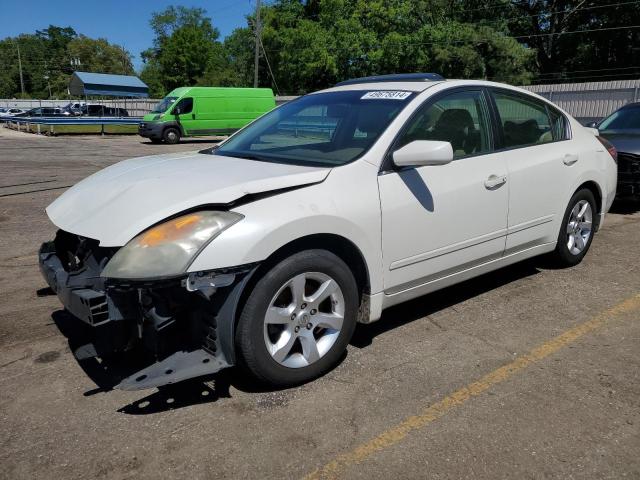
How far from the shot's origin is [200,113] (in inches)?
955

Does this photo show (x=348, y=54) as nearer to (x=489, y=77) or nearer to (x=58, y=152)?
(x=489, y=77)

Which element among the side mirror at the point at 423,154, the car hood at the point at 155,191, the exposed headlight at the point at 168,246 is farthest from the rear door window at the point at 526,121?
the exposed headlight at the point at 168,246

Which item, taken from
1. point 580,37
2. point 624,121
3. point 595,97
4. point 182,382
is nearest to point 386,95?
point 182,382

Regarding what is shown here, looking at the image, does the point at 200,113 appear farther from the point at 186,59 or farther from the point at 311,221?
the point at 186,59

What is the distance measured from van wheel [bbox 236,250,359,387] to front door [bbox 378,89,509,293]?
0.40 m

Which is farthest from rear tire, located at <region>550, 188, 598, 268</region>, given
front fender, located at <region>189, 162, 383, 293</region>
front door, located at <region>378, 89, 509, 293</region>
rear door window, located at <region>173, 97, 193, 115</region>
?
rear door window, located at <region>173, 97, 193, 115</region>

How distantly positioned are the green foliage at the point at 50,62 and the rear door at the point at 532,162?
104747 mm

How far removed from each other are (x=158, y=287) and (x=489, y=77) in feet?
137

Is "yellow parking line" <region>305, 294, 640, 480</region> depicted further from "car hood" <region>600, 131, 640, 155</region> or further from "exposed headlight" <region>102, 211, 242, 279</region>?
"car hood" <region>600, 131, 640, 155</region>

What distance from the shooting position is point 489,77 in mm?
40500

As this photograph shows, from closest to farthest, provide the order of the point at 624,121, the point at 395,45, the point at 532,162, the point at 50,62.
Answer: the point at 532,162 → the point at 624,121 → the point at 395,45 → the point at 50,62

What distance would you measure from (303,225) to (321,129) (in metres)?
1.35

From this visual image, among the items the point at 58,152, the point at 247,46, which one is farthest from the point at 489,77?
the point at 247,46

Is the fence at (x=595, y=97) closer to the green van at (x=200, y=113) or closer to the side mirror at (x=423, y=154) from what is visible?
the green van at (x=200, y=113)
